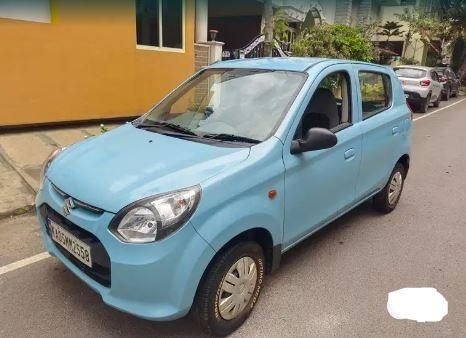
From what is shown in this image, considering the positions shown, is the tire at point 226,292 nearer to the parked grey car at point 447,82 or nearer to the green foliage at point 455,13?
the parked grey car at point 447,82

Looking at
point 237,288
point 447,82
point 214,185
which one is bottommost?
point 447,82

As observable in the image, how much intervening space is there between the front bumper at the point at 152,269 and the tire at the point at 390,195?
2879 mm

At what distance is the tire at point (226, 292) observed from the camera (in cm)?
251

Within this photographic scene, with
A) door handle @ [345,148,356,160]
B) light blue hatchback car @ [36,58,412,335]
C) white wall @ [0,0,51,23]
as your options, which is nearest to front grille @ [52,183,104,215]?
light blue hatchback car @ [36,58,412,335]

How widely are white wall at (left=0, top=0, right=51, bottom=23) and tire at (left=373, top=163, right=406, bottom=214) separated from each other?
581 cm

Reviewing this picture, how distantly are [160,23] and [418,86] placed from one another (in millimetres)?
9601

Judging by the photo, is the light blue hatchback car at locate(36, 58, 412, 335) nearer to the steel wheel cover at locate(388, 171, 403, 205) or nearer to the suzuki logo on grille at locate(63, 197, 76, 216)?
the suzuki logo on grille at locate(63, 197, 76, 216)

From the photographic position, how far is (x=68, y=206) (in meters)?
2.56

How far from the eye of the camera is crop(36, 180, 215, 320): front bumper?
229 cm

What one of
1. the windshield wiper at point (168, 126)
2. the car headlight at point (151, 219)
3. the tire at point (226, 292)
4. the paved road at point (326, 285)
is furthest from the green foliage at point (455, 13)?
the car headlight at point (151, 219)

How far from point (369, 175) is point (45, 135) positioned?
528cm

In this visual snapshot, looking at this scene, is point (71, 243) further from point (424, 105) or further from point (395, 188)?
point (424, 105)

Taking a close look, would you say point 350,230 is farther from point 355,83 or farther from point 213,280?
point 213,280

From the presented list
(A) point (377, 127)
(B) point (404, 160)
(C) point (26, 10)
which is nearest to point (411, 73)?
(B) point (404, 160)
